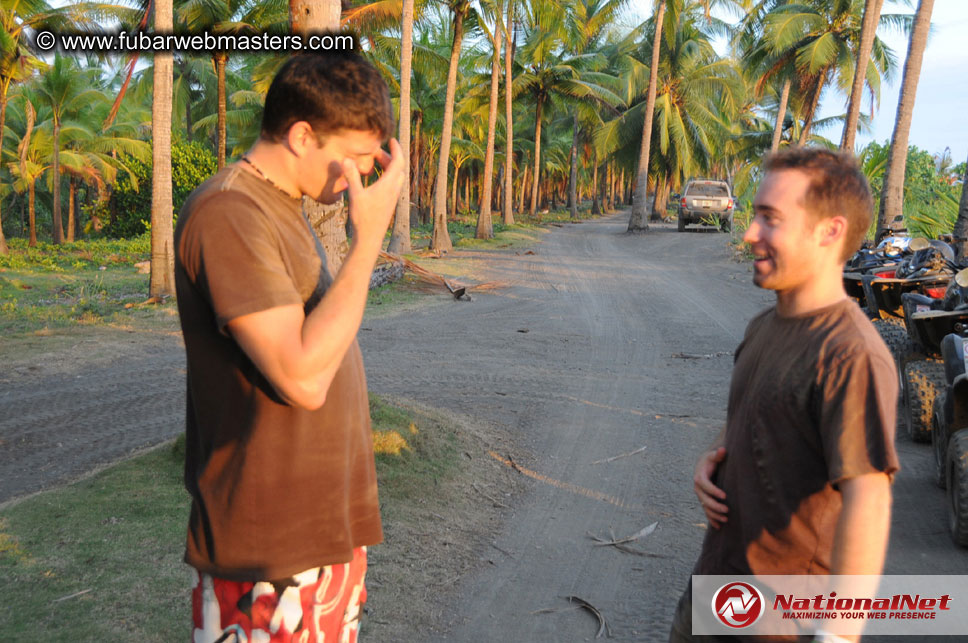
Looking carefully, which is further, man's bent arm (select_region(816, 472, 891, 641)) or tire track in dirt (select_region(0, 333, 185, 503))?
tire track in dirt (select_region(0, 333, 185, 503))

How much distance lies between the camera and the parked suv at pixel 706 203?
30438 mm

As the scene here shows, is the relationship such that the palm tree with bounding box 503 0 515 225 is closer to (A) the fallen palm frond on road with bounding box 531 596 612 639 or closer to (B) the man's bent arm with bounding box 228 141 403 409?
(A) the fallen palm frond on road with bounding box 531 596 612 639

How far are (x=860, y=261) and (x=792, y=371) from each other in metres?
9.54

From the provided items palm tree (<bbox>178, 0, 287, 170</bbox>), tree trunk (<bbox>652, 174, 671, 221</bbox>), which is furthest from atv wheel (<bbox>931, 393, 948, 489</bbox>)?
tree trunk (<bbox>652, 174, 671, 221</bbox>)

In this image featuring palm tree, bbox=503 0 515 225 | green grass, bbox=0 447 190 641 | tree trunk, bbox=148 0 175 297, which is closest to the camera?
green grass, bbox=0 447 190 641

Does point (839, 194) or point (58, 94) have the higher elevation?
point (58, 94)

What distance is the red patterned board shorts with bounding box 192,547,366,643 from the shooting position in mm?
1783

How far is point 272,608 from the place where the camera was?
5.85 feet

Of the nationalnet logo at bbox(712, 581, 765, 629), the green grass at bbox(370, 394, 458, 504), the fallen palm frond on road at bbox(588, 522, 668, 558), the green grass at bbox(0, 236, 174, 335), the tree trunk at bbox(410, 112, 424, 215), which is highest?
the tree trunk at bbox(410, 112, 424, 215)

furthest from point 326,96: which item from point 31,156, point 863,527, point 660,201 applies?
point 660,201

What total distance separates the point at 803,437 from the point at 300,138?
134cm

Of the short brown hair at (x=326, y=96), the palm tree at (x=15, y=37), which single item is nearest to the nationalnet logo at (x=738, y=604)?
the short brown hair at (x=326, y=96)

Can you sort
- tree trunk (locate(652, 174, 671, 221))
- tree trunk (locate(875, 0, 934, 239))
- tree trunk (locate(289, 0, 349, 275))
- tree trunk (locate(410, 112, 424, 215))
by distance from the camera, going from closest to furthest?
tree trunk (locate(289, 0, 349, 275))
tree trunk (locate(875, 0, 934, 239))
tree trunk (locate(410, 112, 424, 215))
tree trunk (locate(652, 174, 671, 221))

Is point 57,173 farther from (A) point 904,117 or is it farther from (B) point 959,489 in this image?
(B) point 959,489
